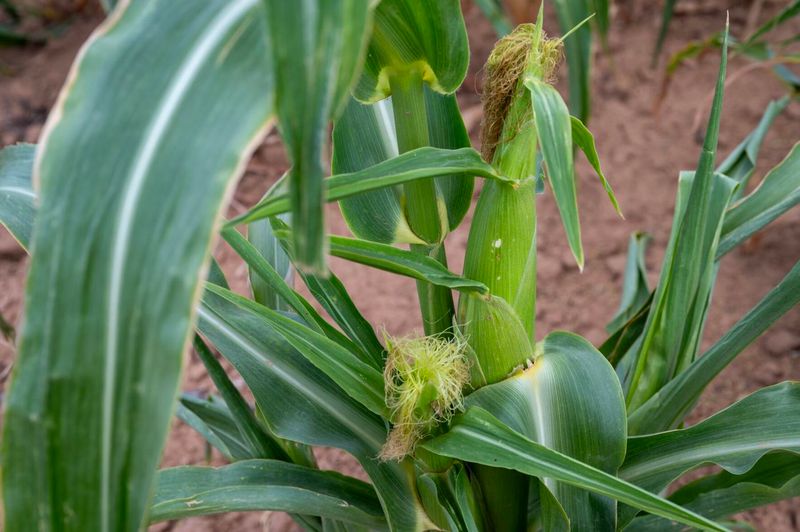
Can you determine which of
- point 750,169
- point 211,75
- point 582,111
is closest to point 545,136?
point 211,75

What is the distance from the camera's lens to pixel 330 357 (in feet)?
1.68

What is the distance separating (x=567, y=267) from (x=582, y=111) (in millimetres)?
346

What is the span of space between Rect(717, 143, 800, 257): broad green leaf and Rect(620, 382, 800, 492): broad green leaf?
18cm

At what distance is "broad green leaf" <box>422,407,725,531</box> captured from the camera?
0.45 metres

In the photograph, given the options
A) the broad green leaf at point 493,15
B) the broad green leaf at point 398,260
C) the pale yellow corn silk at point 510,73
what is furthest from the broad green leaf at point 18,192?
the broad green leaf at point 493,15

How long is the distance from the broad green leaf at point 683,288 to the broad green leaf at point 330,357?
10.6 inches

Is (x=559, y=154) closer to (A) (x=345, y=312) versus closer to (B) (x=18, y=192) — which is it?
(A) (x=345, y=312)

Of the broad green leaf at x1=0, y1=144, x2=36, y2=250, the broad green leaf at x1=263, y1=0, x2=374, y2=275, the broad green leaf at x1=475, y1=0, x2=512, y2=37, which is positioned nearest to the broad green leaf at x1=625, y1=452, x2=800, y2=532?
the broad green leaf at x1=263, y1=0, x2=374, y2=275

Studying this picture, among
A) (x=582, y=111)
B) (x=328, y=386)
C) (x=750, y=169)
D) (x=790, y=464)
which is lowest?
(x=790, y=464)

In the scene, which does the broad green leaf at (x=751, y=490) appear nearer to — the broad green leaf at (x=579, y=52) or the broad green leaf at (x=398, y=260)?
the broad green leaf at (x=398, y=260)

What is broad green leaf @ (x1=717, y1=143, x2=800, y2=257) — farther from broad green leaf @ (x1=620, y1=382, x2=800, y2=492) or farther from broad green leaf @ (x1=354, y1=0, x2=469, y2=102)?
broad green leaf @ (x1=354, y1=0, x2=469, y2=102)

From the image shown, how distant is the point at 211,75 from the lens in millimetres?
266

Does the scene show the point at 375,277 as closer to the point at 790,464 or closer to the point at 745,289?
the point at 745,289

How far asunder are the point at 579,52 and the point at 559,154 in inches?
24.4
